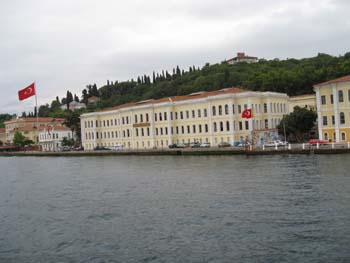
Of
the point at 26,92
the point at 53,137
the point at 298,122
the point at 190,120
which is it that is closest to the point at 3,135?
the point at 53,137

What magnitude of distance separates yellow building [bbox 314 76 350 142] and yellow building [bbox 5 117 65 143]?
302ft

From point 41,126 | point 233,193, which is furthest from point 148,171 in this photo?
point 41,126

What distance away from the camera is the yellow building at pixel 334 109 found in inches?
2119

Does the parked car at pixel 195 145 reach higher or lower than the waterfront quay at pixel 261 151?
higher

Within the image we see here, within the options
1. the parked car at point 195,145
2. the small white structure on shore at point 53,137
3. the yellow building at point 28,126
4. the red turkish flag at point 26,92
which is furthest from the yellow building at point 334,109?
the yellow building at point 28,126

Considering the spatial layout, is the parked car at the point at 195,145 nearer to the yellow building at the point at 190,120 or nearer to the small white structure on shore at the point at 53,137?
the yellow building at the point at 190,120

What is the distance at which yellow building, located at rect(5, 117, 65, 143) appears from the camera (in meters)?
137

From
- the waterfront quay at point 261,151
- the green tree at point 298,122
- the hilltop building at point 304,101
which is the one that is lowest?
the waterfront quay at point 261,151

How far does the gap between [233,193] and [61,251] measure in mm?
12433

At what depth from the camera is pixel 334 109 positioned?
2143 inches

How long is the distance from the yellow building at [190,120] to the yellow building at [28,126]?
51.1 m

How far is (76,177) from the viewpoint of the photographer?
43.0 meters

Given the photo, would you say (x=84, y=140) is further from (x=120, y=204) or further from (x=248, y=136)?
(x=120, y=204)

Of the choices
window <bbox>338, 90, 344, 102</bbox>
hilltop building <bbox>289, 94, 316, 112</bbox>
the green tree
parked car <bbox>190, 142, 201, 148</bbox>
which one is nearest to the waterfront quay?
parked car <bbox>190, 142, 201, 148</bbox>
